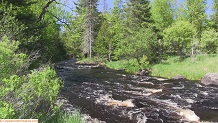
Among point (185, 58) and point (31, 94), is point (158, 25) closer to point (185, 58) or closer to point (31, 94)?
point (185, 58)

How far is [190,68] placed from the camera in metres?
32.1

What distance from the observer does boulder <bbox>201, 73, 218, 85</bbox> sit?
25.7 m

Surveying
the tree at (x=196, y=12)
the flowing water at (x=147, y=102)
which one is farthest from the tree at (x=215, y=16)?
the flowing water at (x=147, y=102)

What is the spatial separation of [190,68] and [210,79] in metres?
6.19

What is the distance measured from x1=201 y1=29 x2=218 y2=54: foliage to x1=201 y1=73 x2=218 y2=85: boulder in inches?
571

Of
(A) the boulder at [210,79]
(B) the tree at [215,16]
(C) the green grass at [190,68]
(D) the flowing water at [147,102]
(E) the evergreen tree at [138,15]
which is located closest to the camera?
(D) the flowing water at [147,102]

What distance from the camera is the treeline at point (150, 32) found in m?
38.4

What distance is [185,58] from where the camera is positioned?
38.2 meters

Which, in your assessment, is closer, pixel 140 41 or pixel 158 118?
pixel 158 118

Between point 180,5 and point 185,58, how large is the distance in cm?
1744

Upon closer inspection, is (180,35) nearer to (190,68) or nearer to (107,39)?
(190,68)

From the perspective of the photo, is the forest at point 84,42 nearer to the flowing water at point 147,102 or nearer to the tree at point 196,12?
the tree at point 196,12

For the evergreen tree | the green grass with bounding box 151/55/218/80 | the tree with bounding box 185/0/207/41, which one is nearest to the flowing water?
the green grass with bounding box 151/55/218/80

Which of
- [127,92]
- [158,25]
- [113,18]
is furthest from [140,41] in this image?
[113,18]
